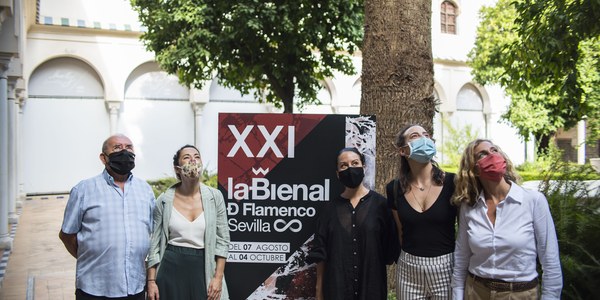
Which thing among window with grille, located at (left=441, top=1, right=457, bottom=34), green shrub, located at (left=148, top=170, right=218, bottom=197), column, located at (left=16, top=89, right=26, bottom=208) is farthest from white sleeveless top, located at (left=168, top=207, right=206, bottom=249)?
window with grille, located at (left=441, top=1, right=457, bottom=34)

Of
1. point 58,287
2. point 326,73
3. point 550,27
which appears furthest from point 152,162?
point 550,27

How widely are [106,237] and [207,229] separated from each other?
637 millimetres

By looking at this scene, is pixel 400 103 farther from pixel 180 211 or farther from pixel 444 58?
pixel 444 58

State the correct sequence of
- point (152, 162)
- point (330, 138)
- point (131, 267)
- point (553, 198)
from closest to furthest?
point (131, 267)
point (330, 138)
point (553, 198)
point (152, 162)

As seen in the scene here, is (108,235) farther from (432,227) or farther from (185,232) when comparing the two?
(432,227)

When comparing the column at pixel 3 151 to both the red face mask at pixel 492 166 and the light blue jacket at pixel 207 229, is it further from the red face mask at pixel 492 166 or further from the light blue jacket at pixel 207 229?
the red face mask at pixel 492 166

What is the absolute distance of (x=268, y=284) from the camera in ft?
13.6

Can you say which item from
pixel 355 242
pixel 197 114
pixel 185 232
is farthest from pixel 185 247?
pixel 197 114

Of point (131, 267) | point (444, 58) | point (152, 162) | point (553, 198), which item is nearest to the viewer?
point (131, 267)

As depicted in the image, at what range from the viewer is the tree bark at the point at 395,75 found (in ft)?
18.9

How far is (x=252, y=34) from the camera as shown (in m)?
13.1

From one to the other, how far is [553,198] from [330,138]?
2.49 m

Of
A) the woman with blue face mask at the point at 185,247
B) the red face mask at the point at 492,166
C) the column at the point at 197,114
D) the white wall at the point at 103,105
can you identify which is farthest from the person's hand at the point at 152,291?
the column at the point at 197,114

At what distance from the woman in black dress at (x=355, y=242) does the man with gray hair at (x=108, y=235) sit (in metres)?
1.14
